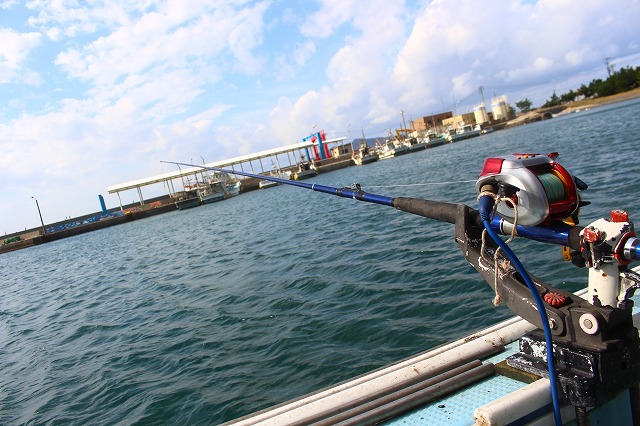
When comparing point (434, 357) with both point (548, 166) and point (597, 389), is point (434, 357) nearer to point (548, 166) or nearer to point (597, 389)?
point (597, 389)

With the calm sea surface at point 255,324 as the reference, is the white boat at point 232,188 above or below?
above

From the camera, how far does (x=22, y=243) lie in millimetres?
67188

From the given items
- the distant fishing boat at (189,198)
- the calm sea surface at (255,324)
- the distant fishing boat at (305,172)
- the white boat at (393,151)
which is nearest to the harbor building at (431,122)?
the white boat at (393,151)

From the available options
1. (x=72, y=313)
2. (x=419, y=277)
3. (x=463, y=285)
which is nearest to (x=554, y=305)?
(x=463, y=285)

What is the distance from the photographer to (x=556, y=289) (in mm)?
2191

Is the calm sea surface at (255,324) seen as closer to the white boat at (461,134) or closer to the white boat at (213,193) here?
the white boat at (213,193)

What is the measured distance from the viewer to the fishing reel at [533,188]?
2178mm

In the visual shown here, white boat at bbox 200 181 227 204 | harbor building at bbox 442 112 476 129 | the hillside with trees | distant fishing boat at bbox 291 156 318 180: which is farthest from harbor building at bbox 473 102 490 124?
white boat at bbox 200 181 227 204

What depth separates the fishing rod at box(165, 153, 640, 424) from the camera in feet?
6.29

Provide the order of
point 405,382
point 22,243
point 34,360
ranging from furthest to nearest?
point 22,243 → point 34,360 → point 405,382

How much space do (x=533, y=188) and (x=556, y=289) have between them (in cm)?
48

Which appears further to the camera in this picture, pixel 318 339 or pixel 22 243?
pixel 22 243

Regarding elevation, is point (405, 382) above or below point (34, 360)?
above

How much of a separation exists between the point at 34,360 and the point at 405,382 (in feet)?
27.3
